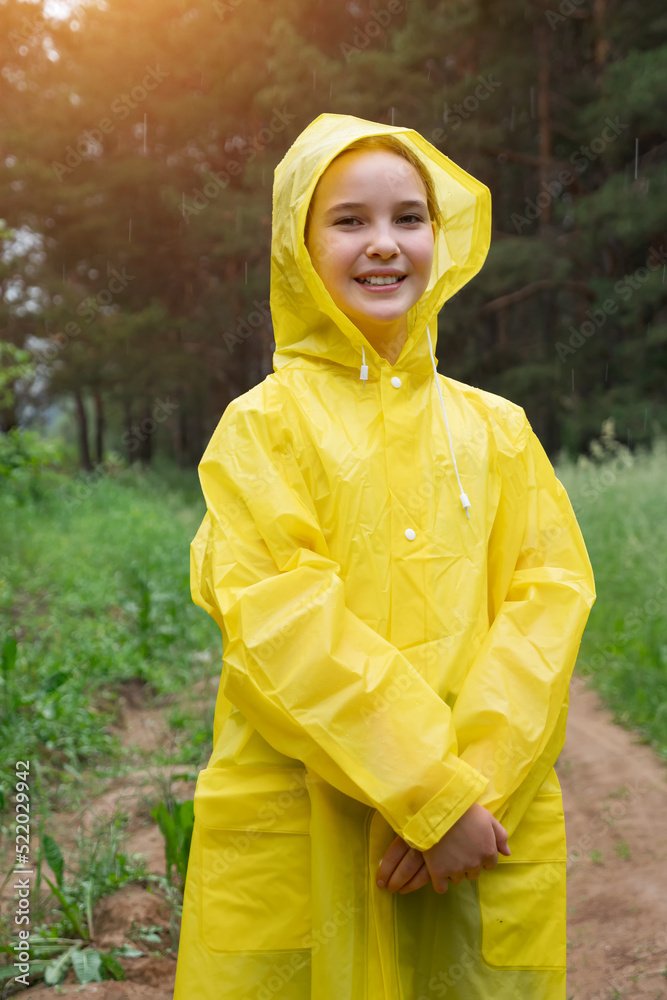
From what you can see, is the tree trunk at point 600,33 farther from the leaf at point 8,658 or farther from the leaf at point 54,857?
the leaf at point 54,857

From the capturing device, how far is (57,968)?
2.29 metres

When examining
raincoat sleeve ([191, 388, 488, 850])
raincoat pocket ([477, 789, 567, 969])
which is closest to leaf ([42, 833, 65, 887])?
raincoat sleeve ([191, 388, 488, 850])

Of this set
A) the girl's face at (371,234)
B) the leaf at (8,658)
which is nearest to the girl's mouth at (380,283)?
the girl's face at (371,234)

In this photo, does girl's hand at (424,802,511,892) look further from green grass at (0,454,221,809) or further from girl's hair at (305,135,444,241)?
green grass at (0,454,221,809)

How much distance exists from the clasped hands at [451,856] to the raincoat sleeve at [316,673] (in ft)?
0.14

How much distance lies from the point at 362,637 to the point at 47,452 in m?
5.04

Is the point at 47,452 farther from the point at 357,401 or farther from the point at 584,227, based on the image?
the point at 584,227

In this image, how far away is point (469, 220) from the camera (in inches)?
76.4

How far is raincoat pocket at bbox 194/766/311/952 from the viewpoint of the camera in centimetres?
151

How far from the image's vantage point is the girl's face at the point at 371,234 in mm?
1644

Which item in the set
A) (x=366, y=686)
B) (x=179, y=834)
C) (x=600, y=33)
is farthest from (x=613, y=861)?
(x=600, y=33)

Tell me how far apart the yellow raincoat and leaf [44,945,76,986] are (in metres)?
0.94

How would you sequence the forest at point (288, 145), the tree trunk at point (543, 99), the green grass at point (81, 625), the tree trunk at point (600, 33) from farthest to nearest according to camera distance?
the tree trunk at point (543, 99), the tree trunk at point (600, 33), the forest at point (288, 145), the green grass at point (81, 625)

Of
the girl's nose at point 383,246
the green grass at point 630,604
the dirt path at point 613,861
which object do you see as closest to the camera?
the girl's nose at point 383,246
